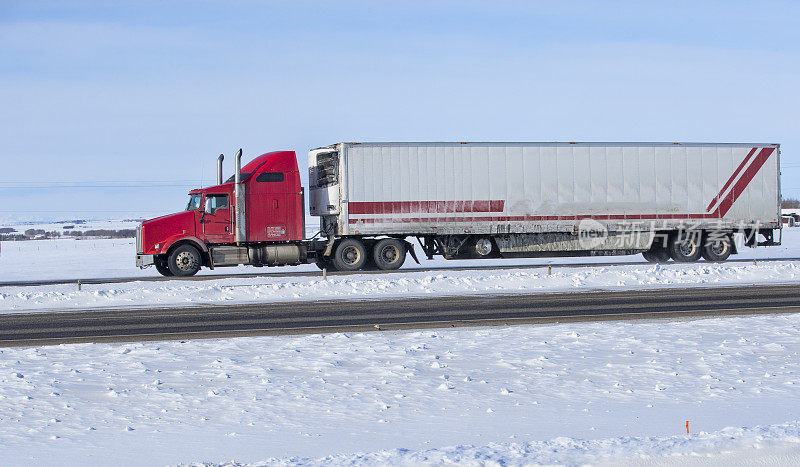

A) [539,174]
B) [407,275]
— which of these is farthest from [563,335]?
[539,174]

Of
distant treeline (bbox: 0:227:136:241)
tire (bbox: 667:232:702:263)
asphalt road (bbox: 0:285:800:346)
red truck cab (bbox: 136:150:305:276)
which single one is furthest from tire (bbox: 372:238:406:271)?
distant treeline (bbox: 0:227:136:241)

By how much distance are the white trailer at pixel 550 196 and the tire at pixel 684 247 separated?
0.04 m

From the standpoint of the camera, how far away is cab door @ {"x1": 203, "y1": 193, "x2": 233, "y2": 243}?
24156 mm

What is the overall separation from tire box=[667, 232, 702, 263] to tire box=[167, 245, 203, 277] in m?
15.3

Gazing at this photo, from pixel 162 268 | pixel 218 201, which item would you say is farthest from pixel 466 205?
pixel 162 268

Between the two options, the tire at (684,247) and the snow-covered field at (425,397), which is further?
the tire at (684,247)

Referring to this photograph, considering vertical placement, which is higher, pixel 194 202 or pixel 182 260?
pixel 194 202

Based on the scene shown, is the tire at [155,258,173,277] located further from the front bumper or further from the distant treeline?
the distant treeline

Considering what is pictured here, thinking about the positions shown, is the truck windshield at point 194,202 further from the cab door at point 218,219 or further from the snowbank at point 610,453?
the snowbank at point 610,453

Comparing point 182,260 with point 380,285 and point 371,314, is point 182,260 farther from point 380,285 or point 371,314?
point 371,314

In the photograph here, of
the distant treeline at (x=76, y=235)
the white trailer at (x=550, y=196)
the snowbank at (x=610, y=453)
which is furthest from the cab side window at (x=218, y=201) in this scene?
the distant treeline at (x=76, y=235)

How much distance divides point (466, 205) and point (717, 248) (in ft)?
29.8

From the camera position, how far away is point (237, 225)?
79.2 ft

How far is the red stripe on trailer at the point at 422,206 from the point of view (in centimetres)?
2439
